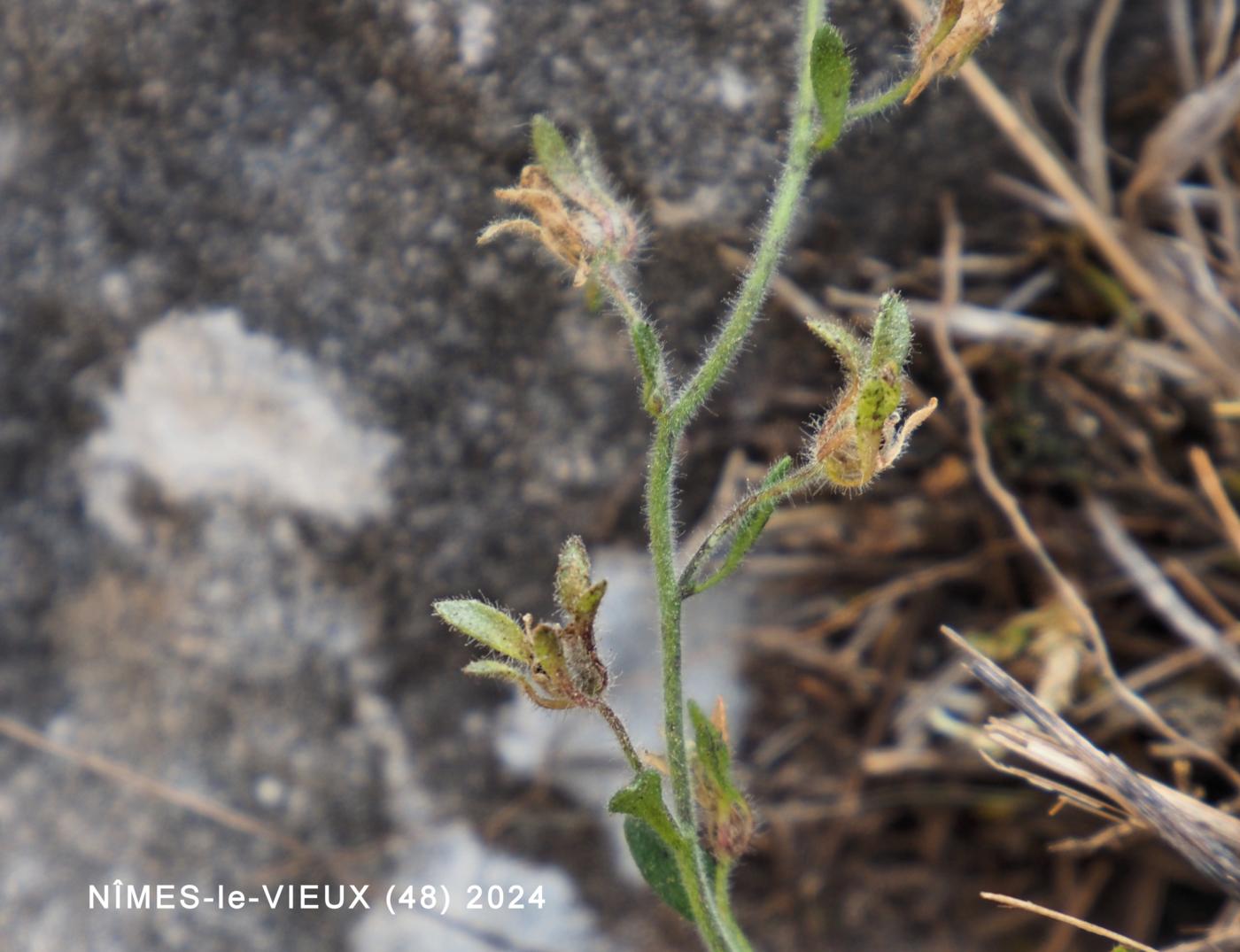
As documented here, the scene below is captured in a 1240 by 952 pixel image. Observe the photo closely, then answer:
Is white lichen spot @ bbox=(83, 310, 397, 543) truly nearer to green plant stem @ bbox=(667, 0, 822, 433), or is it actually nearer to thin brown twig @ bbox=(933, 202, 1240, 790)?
green plant stem @ bbox=(667, 0, 822, 433)

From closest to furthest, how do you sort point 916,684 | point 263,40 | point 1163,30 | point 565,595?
point 565,595, point 263,40, point 1163,30, point 916,684

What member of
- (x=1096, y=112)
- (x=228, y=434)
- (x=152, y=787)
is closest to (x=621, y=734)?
(x=228, y=434)

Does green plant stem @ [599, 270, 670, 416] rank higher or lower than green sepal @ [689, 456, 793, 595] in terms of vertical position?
higher

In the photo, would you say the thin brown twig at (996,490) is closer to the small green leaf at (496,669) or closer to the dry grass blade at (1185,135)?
the dry grass blade at (1185,135)

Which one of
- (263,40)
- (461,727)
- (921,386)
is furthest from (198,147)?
(921,386)

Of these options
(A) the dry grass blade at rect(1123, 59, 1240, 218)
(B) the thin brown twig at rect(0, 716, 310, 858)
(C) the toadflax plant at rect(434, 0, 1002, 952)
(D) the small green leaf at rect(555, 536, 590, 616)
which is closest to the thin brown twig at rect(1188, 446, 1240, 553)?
(A) the dry grass blade at rect(1123, 59, 1240, 218)

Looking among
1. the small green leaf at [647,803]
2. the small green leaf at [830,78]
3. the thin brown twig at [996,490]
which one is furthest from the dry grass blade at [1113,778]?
the small green leaf at [830,78]

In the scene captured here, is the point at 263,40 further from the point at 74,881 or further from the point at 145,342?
the point at 74,881
